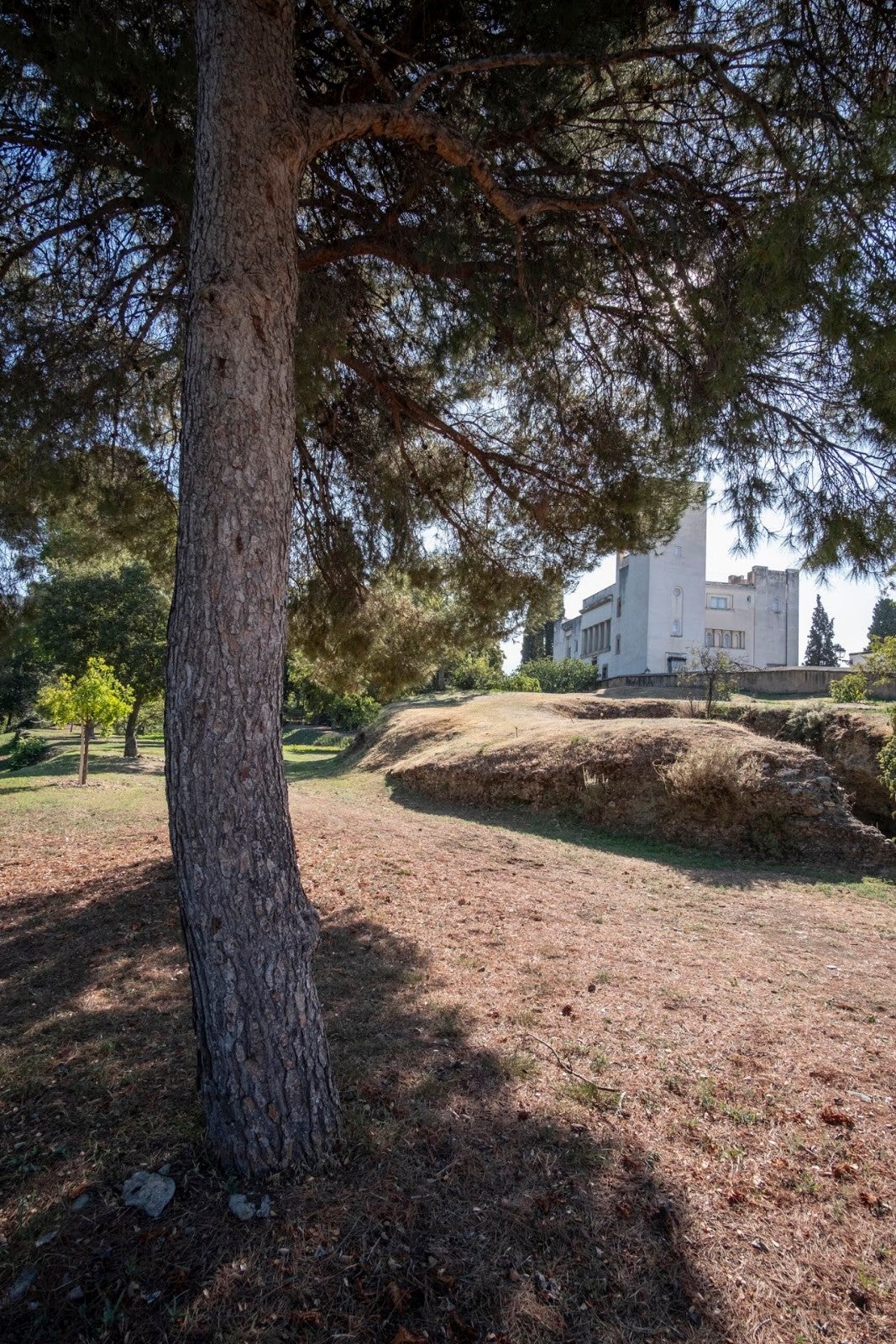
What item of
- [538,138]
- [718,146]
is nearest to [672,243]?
[718,146]

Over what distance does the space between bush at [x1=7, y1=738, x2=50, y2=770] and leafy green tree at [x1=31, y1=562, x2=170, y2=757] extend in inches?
144

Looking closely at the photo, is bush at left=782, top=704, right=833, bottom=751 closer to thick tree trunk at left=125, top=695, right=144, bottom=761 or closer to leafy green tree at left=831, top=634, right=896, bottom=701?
leafy green tree at left=831, top=634, right=896, bottom=701

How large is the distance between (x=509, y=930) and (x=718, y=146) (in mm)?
5233

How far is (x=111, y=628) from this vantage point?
63.2ft

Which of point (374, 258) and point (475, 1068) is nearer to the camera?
point (475, 1068)

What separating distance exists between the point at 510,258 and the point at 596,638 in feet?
136

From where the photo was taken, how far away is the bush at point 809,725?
13172mm

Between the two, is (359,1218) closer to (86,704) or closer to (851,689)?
(86,704)

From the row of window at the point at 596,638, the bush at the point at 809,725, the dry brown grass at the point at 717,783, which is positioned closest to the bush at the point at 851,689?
the bush at the point at 809,725

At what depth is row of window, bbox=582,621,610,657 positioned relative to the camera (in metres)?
43.2

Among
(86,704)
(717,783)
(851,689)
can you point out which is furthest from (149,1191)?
(851,689)

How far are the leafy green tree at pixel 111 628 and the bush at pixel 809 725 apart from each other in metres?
15.4

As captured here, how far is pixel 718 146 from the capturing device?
13.5 ft

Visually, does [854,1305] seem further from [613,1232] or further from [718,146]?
[718,146]
